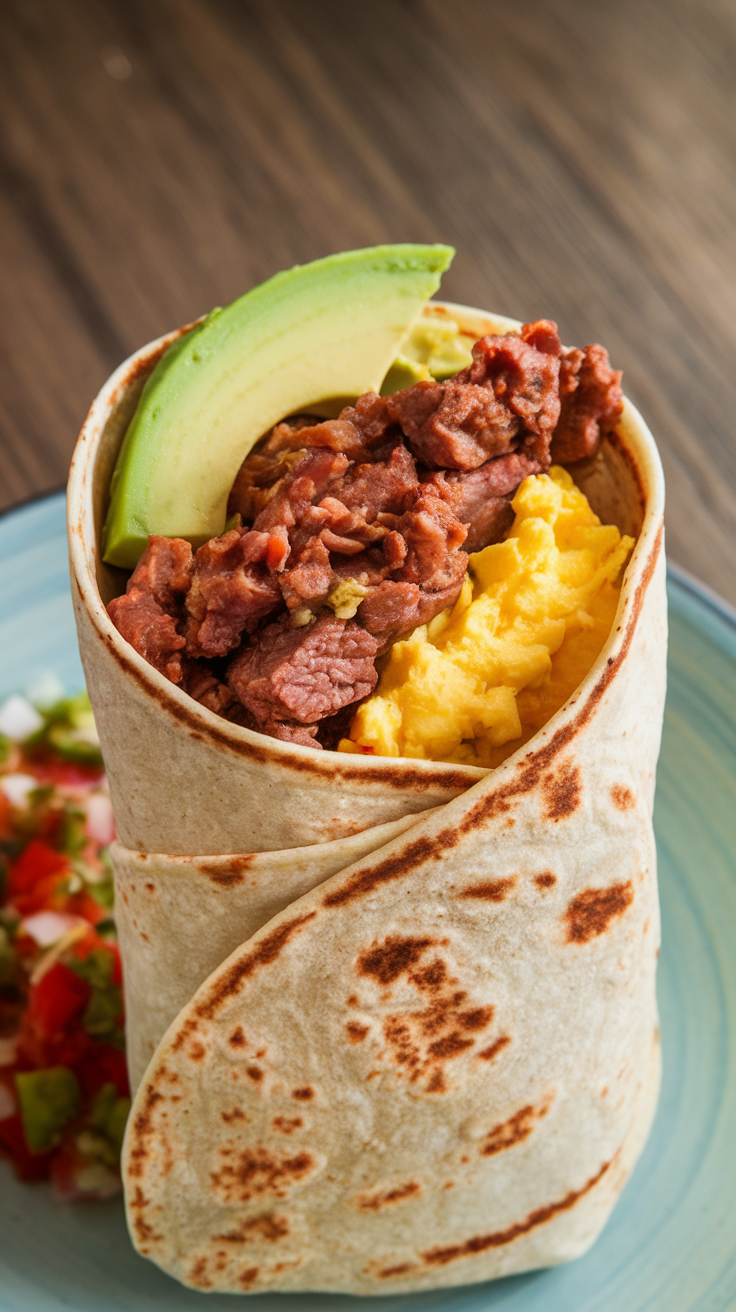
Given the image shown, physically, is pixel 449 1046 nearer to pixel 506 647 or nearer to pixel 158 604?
pixel 506 647

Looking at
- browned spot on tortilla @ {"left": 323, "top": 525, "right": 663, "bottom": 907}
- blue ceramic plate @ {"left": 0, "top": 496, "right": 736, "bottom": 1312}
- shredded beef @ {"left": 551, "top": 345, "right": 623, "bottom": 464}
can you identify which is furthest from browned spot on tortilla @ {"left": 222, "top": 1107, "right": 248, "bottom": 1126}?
shredded beef @ {"left": 551, "top": 345, "right": 623, "bottom": 464}

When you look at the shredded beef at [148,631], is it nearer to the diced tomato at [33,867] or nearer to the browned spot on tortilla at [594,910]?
the browned spot on tortilla at [594,910]

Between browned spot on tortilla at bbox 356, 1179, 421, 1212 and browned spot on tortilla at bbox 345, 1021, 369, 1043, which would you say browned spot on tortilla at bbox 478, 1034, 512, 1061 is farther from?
browned spot on tortilla at bbox 356, 1179, 421, 1212

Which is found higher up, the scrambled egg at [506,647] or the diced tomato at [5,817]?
the scrambled egg at [506,647]

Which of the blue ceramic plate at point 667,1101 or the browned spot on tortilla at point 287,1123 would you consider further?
the blue ceramic plate at point 667,1101

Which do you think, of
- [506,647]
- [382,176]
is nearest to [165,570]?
[506,647]

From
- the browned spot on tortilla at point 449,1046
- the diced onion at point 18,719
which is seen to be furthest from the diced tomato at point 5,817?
the browned spot on tortilla at point 449,1046
